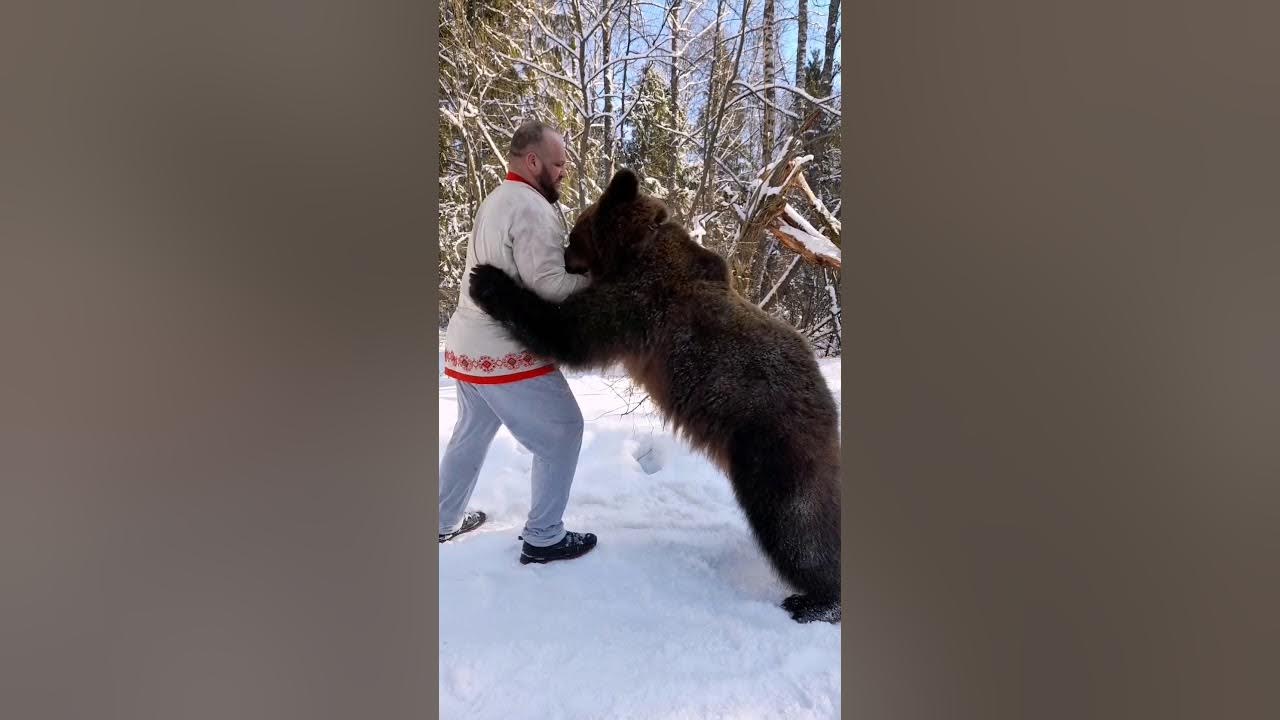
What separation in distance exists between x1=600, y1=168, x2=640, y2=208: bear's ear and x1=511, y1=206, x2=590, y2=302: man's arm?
247 millimetres

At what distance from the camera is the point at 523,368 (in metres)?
2.76

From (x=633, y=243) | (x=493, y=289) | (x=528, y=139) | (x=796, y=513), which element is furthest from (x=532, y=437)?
(x=528, y=139)

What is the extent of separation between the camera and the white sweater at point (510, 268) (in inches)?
107

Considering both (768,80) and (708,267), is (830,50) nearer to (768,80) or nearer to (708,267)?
(768,80)

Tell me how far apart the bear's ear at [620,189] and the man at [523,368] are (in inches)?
8.9

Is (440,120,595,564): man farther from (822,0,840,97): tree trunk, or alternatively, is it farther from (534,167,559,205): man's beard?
(822,0,840,97): tree trunk

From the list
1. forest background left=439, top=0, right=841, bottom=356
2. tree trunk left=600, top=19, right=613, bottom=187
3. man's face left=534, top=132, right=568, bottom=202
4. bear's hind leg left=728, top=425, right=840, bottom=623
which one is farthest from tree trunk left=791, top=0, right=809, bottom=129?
bear's hind leg left=728, top=425, right=840, bottom=623
